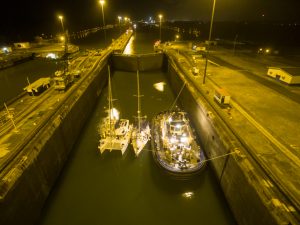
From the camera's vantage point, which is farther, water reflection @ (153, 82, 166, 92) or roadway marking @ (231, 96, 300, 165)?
water reflection @ (153, 82, 166, 92)

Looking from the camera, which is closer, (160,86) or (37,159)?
(37,159)

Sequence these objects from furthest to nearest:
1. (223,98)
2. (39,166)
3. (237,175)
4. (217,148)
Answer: (223,98) < (217,148) < (39,166) < (237,175)

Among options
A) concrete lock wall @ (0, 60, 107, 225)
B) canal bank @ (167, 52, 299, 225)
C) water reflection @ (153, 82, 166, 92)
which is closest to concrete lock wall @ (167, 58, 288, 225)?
canal bank @ (167, 52, 299, 225)

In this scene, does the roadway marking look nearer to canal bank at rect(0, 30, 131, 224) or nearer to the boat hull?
the boat hull

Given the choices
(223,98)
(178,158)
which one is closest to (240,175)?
(178,158)

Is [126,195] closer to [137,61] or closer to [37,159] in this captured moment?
[37,159]

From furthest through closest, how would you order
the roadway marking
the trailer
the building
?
the building < the trailer < the roadway marking
